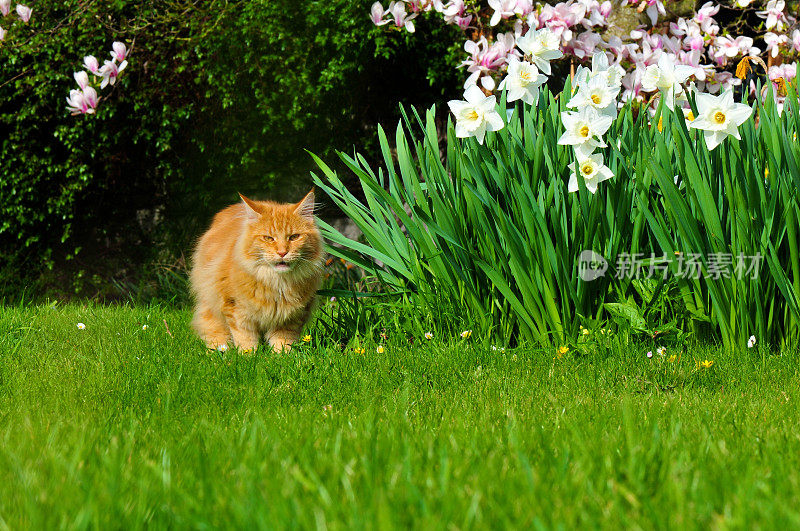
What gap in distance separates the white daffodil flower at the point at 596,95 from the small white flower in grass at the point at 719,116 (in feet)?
1.01

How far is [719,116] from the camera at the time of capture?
2.71m

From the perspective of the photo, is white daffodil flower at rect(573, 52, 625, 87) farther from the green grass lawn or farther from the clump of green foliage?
the green grass lawn

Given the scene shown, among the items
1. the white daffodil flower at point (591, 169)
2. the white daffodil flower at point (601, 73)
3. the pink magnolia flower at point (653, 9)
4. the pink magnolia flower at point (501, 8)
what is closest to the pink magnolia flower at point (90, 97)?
the pink magnolia flower at point (501, 8)

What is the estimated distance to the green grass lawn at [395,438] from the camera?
1.39 metres

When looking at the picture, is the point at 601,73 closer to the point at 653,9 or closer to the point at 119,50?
the point at 653,9

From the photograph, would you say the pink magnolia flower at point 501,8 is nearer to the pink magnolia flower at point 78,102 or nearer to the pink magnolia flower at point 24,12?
the pink magnolia flower at point 78,102

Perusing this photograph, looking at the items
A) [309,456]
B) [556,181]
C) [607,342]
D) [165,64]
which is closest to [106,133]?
[165,64]

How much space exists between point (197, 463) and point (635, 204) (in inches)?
82.5

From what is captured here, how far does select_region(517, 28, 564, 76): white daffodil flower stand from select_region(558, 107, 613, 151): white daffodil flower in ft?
1.17

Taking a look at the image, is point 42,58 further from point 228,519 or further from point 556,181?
point 228,519

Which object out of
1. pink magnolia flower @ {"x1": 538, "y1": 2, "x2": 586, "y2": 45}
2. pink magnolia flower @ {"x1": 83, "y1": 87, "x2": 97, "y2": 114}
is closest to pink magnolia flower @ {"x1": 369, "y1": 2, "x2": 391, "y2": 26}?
pink magnolia flower @ {"x1": 538, "y1": 2, "x2": 586, "y2": 45}

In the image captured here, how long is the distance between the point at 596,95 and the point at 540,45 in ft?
1.26

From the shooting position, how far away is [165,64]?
519cm

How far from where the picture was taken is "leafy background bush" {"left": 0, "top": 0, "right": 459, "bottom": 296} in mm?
5094
